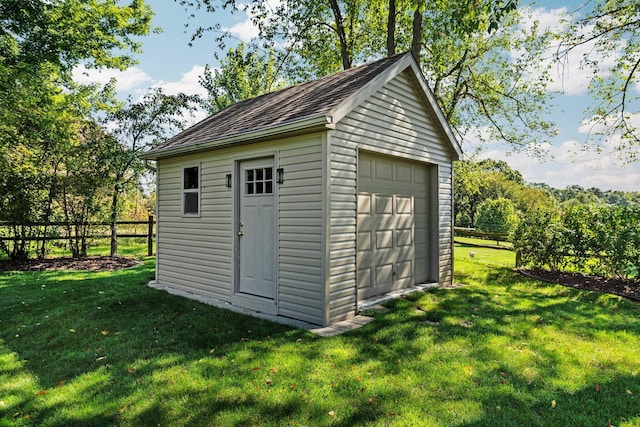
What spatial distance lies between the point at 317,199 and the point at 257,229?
1410 mm

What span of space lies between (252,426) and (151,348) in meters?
2.08

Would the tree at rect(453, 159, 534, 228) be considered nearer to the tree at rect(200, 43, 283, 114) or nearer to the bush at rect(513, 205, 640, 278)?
the tree at rect(200, 43, 283, 114)

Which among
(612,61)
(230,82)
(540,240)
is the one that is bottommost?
(540,240)

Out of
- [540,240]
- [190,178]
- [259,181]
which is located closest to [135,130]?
[190,178]

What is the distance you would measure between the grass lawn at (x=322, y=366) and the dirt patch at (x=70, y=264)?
4282 millimetres

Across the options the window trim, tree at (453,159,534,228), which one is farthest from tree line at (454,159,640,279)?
tree at (453,159,534,228)

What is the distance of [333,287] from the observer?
16.2ft

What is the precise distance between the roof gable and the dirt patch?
15.3ft

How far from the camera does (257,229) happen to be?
5.82 m

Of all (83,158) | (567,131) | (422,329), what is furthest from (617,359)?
(83,158)

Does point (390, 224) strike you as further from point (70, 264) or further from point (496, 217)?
point (496, 217)

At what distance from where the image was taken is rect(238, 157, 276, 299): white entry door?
5621mm

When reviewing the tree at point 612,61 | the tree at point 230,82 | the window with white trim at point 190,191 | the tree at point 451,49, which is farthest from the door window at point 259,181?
the tree at point 230,82

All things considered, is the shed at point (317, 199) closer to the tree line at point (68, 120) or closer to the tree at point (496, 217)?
the tree line at point (68, 120)
